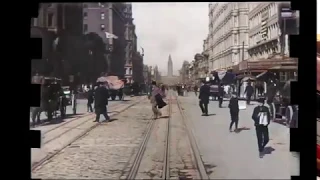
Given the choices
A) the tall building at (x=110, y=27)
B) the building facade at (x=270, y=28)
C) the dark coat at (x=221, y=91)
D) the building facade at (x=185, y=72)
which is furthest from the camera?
the building facade at (x=185, y=72)

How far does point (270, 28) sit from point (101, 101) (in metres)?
1.20

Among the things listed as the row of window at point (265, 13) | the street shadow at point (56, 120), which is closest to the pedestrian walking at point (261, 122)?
the row of window at point (265, 13)

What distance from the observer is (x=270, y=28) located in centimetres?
249

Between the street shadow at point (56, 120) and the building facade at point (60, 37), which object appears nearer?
→ the building facade at point (60, 37)

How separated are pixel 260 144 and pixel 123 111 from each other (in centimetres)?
90

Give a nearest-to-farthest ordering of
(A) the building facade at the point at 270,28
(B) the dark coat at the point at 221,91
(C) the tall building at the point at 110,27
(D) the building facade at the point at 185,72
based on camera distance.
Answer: (A) the building facade at the point at 270,28 → (C) the tall building at the point at 110,27 → (B) the dark coat at the point at 221,91 → (D) the building facade at the point at 185,72

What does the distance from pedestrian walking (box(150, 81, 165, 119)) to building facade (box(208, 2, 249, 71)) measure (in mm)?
409

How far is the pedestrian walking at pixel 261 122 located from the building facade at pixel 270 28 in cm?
33

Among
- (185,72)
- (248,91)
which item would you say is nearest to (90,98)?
(185,72)

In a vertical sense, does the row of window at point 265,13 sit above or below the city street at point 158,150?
above

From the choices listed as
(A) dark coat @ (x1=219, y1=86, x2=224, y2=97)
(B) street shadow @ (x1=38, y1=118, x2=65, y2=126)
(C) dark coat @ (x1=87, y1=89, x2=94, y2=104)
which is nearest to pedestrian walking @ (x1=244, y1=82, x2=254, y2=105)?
(A) dark coat @ (x1=219, y1=86, x2=224, y2=97)

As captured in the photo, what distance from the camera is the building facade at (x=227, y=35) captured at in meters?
2.38

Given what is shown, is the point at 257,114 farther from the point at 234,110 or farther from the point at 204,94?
the point at 204,94

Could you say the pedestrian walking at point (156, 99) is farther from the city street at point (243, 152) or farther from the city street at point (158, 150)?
the city street at point (243, 152)
